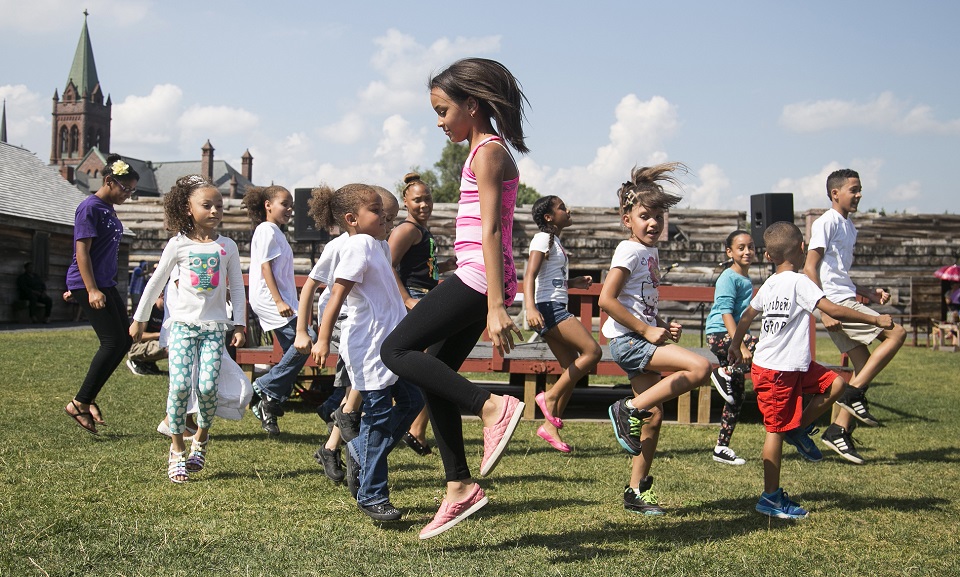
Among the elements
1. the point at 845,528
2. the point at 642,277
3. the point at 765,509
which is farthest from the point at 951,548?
the point at 642,277

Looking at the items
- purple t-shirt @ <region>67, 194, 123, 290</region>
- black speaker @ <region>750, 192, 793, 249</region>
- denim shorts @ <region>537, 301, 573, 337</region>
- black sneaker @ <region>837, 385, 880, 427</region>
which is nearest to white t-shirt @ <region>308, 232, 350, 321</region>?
denim shorts @ <region>537, 301, 573, 337</region>

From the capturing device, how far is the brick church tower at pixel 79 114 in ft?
399

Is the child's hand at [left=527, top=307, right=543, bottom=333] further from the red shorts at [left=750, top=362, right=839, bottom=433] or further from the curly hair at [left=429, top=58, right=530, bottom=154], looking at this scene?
the curly hair at [left=429, top=58, right=530, bottom=154]

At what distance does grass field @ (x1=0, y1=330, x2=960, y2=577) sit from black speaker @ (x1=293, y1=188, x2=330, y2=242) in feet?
22.9

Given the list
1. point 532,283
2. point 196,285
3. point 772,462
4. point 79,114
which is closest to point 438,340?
point 772,462

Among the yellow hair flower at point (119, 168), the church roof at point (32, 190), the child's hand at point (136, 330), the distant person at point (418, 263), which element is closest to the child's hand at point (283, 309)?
the distant person at point (418, 263)

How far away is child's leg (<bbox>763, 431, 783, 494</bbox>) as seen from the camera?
167 inches

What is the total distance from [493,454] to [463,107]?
4.54ft

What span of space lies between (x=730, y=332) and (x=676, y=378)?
7.75 ft

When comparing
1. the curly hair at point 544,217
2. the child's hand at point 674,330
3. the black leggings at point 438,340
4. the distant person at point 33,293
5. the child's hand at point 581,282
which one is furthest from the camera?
the distant person at point 33,293

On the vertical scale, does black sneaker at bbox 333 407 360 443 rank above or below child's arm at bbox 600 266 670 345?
below

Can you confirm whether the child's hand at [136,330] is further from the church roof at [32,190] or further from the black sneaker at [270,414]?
the church roof at [32,190]

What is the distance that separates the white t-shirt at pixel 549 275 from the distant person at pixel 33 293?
1911 centimetres

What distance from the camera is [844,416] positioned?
20.4 feet
